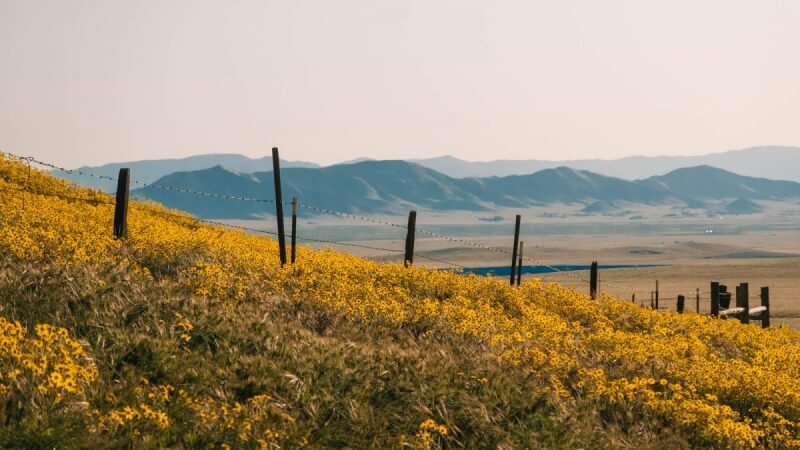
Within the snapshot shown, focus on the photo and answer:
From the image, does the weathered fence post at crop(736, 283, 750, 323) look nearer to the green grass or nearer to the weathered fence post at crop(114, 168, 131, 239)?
the green grass

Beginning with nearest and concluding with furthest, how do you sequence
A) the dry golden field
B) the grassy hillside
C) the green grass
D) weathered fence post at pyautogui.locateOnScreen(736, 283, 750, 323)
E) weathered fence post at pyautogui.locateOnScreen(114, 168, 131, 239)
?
the grassy hillside, the green grass, weathered fence post at pyautogui.locateOnScreen(114, 168, 131, 239), weathered fence post at pyautogui.locateOnScreen(736, 283, 750, 323), the dry golden field

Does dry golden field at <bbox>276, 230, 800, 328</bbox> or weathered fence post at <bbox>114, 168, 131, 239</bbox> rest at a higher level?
weathered fence post at <bbox>114, 168, 131, 239</bbox>

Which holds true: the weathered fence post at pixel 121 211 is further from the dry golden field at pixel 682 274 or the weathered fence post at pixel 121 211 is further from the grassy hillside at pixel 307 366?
the dry golden field at pixel 682 274

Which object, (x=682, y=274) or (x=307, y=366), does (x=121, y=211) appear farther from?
(x=682, y=274)

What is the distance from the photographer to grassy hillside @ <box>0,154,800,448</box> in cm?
891

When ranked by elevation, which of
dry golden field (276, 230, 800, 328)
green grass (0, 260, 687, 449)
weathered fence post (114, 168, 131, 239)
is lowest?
dry golden field (276, 230, 800, 328)

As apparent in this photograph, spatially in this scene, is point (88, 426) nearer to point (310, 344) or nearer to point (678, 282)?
point (310, 344)

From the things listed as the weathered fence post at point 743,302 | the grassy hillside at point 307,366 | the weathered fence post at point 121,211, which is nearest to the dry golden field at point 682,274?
the weathered fence post at point 743,302

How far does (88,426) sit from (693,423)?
26.6ft

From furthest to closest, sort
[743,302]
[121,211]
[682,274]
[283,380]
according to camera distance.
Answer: [682,274] < [743,302] < [121,211] < [283,380]

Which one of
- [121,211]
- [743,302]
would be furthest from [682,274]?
[121,211]

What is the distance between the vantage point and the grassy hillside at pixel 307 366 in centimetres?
891

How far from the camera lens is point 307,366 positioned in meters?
11.0

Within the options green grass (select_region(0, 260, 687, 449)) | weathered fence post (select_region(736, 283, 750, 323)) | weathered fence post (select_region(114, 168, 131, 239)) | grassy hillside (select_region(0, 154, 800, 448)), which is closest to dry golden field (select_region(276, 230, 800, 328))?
weathered fence post (select_region(736, 283, 750, 323))
